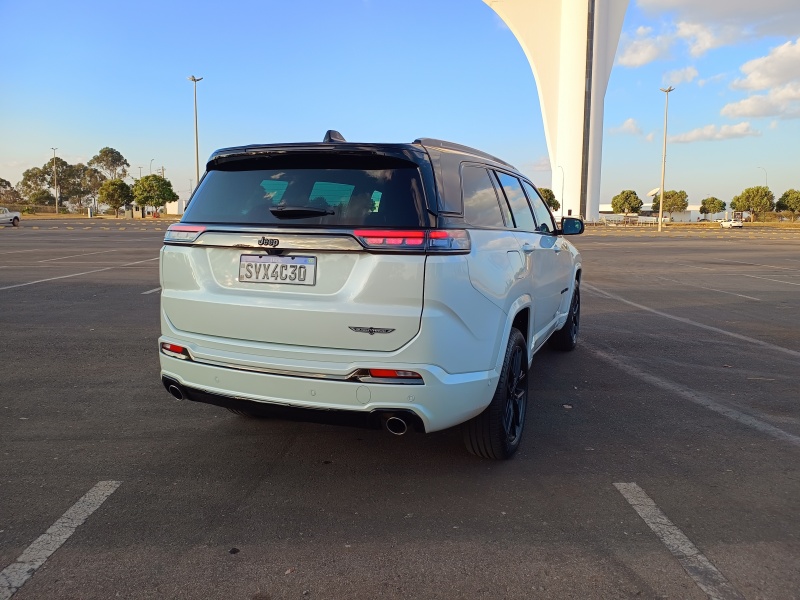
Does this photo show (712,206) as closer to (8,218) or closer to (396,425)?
(8,218)

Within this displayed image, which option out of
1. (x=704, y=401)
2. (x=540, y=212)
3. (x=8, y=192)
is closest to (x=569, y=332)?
(x=540, y=212)

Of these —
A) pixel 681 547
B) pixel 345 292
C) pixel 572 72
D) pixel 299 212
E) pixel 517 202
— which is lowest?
pixel 681 547

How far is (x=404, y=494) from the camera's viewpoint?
11.5 feet

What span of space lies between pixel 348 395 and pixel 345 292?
0.51 m

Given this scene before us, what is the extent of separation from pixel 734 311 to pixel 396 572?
920 cm

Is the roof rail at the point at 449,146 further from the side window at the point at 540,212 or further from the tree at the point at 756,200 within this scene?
the tree at the point at 756,200

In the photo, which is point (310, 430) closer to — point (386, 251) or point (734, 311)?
point (386, 251)

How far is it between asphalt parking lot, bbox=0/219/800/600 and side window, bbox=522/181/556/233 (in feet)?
4.51

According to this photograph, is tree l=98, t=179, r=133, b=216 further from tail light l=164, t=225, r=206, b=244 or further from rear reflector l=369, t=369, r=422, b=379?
rear reflector l=369, t=369, r=422, b=379

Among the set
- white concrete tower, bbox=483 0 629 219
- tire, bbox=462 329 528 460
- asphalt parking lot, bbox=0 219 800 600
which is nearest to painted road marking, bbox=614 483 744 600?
asphalt parking lot, bbox=0 219 800 600

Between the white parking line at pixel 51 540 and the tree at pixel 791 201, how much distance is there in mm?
109238

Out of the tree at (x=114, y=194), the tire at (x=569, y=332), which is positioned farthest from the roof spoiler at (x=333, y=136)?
the tree at (x=114, y=194)

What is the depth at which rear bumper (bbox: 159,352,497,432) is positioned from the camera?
3.18m

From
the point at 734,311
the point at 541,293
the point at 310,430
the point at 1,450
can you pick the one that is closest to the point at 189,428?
the point at 310,430
